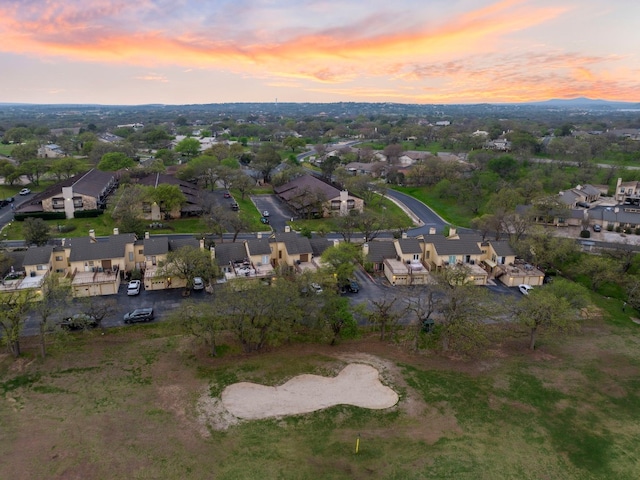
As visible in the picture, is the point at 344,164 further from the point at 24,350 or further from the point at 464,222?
the point at 24,350

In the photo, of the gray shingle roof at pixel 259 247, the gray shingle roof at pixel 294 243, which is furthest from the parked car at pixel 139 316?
the gray shingle roof at pixel 294 243

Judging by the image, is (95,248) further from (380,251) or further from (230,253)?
(380,251)

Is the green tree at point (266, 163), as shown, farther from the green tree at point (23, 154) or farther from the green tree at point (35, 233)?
the green tree at point (35, 233)

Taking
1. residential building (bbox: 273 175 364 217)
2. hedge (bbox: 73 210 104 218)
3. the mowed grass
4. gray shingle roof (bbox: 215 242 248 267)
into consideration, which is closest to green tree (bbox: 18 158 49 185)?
hedge (bbox: 73 210 104 218)

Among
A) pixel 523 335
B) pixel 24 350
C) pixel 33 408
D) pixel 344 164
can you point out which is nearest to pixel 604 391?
pixel 523 335

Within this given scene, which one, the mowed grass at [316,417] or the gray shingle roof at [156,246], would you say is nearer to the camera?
the mowed grass at [316,417]

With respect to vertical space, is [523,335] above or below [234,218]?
below
